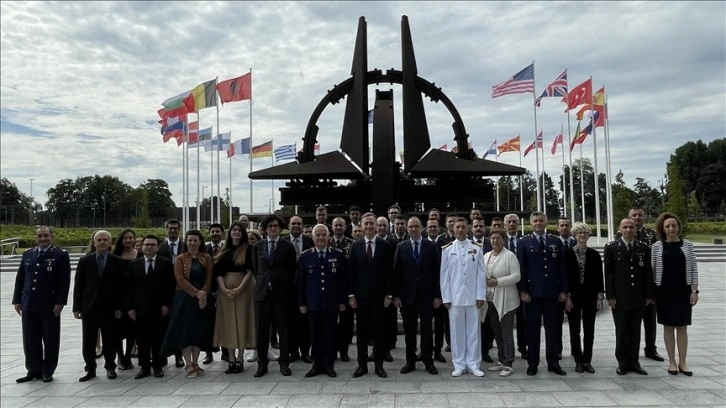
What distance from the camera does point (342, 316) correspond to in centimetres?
654

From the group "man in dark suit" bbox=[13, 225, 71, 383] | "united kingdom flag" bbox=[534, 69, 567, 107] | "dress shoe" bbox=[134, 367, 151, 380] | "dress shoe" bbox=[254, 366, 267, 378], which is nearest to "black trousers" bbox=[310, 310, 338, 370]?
"dress shoe" bbox=[254, 366, 267, 378]

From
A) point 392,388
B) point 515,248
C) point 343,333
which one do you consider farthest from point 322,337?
point 515,248

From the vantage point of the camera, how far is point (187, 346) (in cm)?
587

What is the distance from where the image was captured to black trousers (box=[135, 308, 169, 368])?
6.00 m

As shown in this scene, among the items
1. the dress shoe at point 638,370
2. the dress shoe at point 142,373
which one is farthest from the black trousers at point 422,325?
the dress shoe at point 142,373

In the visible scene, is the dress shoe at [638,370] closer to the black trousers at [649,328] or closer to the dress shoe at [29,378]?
the black trousers at [649,328]

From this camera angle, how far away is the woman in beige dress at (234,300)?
6086mm

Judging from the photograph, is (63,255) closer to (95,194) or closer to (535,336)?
(535,336)

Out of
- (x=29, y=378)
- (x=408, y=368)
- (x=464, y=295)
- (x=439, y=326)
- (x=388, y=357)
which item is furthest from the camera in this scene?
(x=388, y=357)

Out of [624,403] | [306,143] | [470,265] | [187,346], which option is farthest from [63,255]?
[306,143]

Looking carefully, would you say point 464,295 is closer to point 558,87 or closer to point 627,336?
point 627,336

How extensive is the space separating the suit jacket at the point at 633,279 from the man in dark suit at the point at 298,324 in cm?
391

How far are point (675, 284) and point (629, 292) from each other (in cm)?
51

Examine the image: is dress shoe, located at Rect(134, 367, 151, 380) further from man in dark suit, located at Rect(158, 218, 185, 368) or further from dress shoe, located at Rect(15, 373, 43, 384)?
man in dark suit, located at Rect(158, 218, 185, 368)
